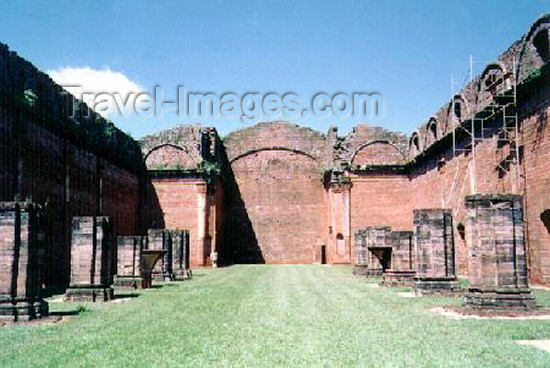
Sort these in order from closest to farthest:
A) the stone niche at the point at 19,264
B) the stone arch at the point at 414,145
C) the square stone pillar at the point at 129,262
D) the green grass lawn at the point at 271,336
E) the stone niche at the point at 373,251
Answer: the green grass lawn at the point at 271,336 < the stone niche at the point at 19,264 < the square stone pillar at the point at 129,262 < the stone niche at the point at 373,251 < the stone arch at the point at 414,145

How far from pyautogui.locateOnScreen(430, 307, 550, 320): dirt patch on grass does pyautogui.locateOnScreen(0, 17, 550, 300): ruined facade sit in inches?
148

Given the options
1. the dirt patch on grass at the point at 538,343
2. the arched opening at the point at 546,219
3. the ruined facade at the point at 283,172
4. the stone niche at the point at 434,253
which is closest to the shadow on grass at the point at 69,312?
the ruined facade at the point at 283,172

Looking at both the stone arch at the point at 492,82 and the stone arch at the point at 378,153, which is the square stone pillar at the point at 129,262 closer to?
the stone arch at the point at 492,82

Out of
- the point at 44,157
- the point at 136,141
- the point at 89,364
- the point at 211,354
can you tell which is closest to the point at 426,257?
the point at 211,354

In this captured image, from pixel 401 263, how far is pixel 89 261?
9.19 meters

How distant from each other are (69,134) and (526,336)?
1652cm

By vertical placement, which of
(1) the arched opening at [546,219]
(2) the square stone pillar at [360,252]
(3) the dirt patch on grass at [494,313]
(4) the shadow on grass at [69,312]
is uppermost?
(1) the arched opening at [546,219]

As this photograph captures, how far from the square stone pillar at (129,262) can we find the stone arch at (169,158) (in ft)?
43.6

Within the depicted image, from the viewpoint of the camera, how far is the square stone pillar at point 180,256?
67.4 feet

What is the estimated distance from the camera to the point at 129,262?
16000mm

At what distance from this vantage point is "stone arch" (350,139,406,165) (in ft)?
101

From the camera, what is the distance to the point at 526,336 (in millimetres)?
6969

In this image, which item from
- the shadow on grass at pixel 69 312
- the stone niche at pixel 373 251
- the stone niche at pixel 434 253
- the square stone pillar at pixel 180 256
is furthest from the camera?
the square stone pillar at pixel 180 256

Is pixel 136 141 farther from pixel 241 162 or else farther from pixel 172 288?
pixel 172 288
